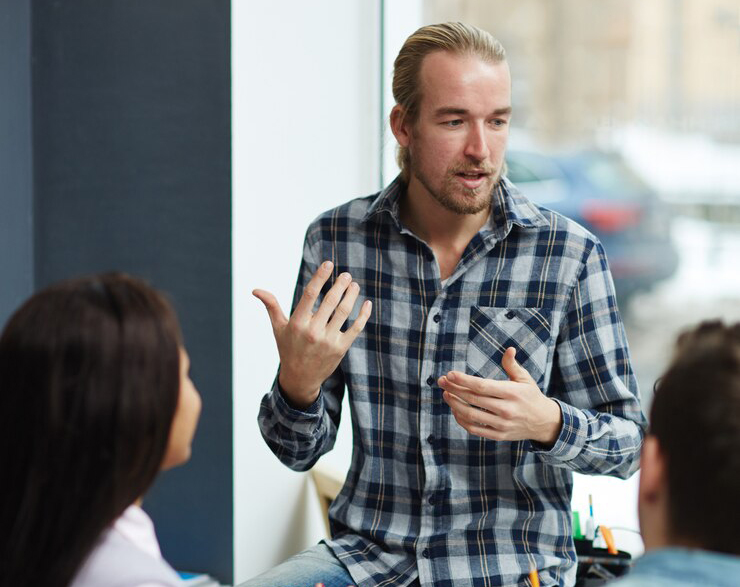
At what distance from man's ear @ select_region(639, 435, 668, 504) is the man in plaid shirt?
0.48 metres

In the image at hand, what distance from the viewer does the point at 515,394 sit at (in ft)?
4.47

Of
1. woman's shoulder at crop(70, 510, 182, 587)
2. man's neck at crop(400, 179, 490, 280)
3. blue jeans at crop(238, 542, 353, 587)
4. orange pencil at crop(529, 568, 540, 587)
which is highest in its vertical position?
man's neck at crop(400, 179, 490, 280)

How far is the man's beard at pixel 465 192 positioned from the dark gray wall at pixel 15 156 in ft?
3.85

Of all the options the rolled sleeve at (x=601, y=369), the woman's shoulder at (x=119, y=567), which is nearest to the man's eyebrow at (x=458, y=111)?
the rolled sleeve at (x=601, y=369)

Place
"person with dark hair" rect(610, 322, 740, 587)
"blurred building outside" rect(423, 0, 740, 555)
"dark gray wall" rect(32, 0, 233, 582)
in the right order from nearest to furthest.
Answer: "person with dark hair" rect(610, 322, 740, 587), "blurred building outside" rect(423, 0, 740, 555), "dark gray wall" rect(32, 0, 233, 582)

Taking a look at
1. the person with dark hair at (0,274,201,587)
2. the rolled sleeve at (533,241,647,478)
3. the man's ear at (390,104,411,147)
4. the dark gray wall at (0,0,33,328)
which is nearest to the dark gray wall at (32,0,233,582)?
the dark gray wall at (0,0,33,328)

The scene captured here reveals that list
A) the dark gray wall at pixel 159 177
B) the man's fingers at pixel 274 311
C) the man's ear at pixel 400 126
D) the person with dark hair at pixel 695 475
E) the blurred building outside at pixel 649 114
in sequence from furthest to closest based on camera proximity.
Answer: the dark gray wall at pixel 159 177
the blurred building outside at pixel 649 114
the man's ear at pixel 400 126
the man's fingers at pixel 274 311
the person with dark hair at pixel 695 475

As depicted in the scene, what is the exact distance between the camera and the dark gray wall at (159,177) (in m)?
2.13

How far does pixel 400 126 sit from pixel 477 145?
8.5 inches

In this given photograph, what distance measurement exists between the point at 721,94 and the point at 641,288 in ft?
1.59

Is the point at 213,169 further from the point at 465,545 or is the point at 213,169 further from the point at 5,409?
the point at 5,409

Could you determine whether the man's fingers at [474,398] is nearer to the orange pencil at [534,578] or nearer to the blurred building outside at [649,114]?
the orange pencil at [534,578]

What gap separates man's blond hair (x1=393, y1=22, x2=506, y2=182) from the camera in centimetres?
161

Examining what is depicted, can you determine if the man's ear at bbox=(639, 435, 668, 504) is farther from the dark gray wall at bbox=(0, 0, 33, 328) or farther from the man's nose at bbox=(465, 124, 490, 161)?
the dark gray wall at bbox=(0, 0, 33, 328)
